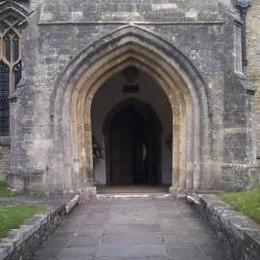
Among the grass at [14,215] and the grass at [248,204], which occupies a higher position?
the grass at [248,204]

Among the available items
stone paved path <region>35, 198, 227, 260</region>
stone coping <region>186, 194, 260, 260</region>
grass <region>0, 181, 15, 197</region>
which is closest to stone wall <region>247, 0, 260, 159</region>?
stone paved path <region>35, 198, 227, 260</region>

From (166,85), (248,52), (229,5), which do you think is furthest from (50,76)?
(248,52)

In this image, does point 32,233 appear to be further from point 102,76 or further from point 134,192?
point 134,192

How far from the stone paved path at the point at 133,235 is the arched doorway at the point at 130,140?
597 centimetres

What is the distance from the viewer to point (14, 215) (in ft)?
30.7

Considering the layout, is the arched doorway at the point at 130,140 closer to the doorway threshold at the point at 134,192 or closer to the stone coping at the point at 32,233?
the doorway threshold at the point at 134,192

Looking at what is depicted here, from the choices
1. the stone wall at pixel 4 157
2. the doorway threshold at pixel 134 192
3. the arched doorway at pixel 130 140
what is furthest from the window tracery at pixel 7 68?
the doorway threshold at pixel 134 192

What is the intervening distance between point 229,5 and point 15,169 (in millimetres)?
6853

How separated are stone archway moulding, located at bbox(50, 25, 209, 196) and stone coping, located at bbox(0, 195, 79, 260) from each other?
9.97 ft

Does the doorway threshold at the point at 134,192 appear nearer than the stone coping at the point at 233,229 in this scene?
No

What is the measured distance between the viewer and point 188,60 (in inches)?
591

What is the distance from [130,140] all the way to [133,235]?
1028 cm

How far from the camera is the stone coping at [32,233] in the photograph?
6812 millimetres

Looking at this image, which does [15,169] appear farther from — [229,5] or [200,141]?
[229,5]
